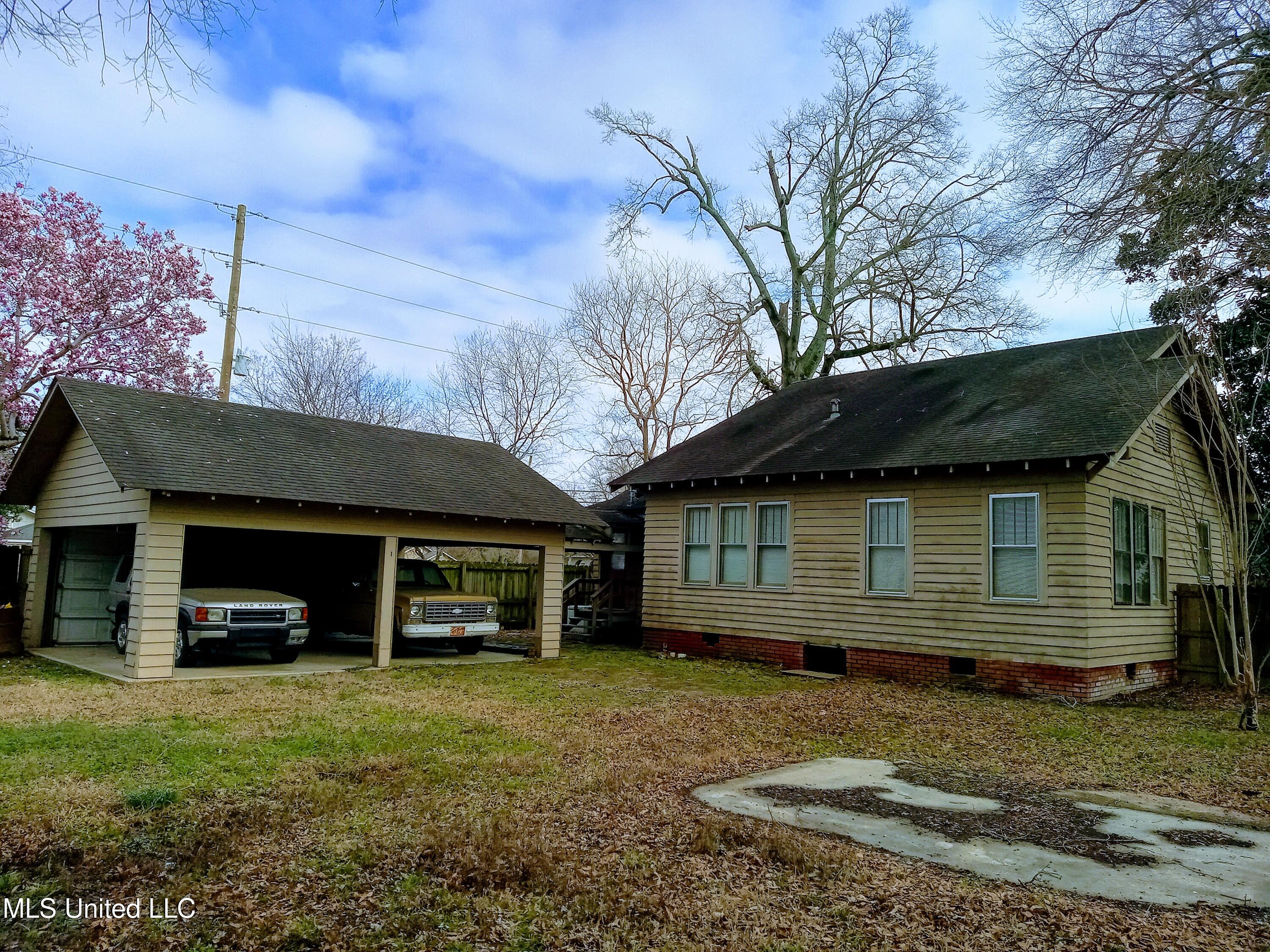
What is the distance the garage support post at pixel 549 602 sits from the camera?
1609 centimetres

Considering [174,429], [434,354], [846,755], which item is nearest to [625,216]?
[434,354]

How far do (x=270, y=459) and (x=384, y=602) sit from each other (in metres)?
2.81

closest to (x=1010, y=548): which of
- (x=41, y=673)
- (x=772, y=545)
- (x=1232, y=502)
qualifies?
(x=1232, y=502)

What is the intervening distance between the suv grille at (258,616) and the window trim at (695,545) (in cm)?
763

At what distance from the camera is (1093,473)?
485 inches

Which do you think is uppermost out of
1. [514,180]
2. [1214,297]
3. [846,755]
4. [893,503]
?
[514,180]

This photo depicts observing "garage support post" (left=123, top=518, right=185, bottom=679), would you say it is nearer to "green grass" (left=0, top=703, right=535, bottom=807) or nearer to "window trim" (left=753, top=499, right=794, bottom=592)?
"green grass" (left=0, top=703, right=535, bottom=807)

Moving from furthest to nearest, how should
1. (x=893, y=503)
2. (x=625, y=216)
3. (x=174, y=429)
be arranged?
(x=625, y=216) < (x=893, y=503) < (x=174, y=429)

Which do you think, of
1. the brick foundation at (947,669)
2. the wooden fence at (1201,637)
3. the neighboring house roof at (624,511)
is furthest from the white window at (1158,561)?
the neighboring house roof at (624,511)

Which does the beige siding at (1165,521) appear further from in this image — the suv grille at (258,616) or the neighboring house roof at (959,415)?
the suv grille at (258,616)

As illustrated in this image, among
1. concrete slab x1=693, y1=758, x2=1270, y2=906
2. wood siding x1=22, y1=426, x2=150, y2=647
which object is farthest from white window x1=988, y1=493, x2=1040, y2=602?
wood siding x1=22, y1=426, x2=150, y2=647

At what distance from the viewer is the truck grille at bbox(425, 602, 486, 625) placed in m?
15.2

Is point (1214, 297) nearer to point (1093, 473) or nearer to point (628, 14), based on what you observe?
point (1093, 473)

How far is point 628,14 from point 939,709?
9.05 meters
